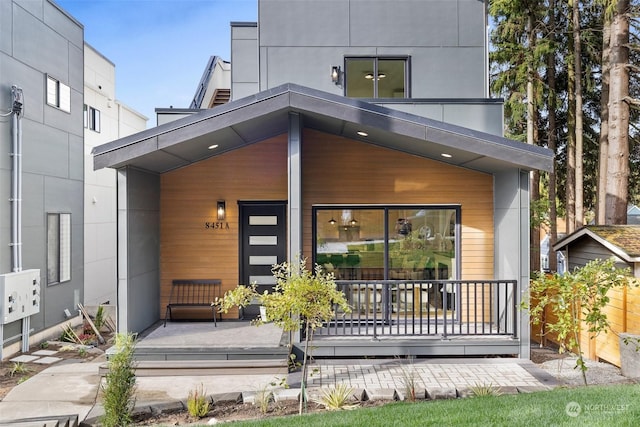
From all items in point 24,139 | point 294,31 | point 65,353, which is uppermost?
point 294,31

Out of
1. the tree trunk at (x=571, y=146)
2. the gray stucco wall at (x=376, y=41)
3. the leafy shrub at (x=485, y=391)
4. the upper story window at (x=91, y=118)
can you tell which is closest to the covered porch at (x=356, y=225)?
the leafy shrub at (x=485, y=391)

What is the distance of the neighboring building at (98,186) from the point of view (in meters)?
11.6

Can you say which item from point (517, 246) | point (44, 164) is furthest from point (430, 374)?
point (44, 164)

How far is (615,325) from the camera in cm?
645

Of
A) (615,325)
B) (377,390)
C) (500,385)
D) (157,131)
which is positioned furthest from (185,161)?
(615,325)

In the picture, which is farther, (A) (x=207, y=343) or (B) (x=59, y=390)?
(A) (x=207, y=343)

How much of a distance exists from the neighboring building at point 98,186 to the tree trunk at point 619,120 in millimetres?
12200

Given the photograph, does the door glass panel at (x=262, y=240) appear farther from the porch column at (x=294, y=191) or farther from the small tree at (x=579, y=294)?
the small tree at (x=579, y=294)

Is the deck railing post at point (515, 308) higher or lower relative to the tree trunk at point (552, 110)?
lower

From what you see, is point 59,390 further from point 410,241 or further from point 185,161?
point 410,241

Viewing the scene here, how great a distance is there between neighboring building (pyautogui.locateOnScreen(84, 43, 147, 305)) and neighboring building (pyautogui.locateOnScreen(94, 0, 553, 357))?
461 cm

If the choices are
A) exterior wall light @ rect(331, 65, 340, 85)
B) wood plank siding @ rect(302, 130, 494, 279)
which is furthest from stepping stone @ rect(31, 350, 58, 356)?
exterior wall light @ rect(331, 65, 340, 85)

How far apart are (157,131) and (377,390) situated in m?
4.40

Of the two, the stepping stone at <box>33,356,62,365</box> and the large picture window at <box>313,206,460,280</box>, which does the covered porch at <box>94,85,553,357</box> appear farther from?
the stepping stone at <box>33,356,62,365</box>
